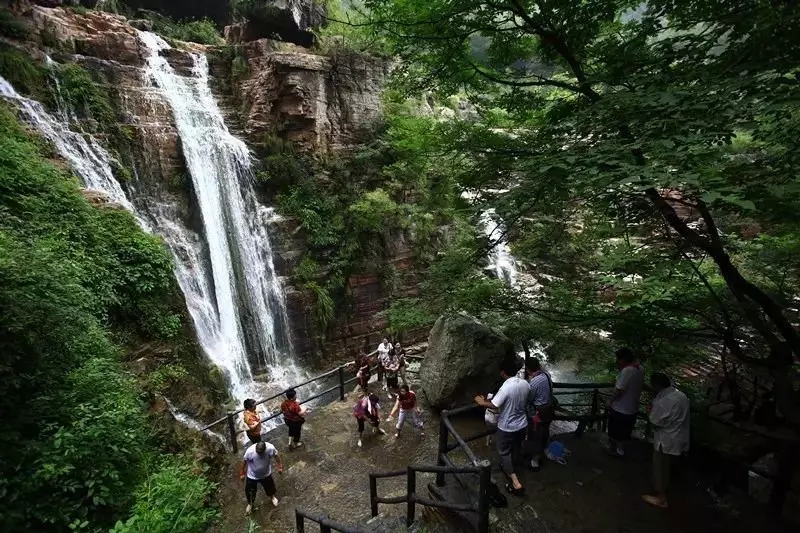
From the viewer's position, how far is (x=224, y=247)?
47.2 feet

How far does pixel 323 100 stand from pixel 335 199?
170 inches

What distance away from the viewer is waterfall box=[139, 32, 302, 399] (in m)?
13.0

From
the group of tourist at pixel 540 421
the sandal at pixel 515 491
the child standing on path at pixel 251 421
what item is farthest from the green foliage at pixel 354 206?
the sandal at pixel 515 491

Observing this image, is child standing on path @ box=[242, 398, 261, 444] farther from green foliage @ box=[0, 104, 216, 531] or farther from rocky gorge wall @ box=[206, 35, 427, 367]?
rocky gorge wall @ box=[206, 35, 427, 367]

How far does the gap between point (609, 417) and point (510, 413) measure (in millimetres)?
1834

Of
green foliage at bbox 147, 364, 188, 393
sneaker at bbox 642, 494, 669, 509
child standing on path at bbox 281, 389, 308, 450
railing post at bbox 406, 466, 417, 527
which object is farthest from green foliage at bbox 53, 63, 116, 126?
sneaker at bbox 642, 494, 669, 509

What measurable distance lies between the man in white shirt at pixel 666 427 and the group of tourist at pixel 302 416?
423 centimetres

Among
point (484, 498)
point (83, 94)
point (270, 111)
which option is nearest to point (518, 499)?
point (484, 498)

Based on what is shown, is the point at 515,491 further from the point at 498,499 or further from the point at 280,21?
the point at 280,21

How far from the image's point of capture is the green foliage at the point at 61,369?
4.29 m

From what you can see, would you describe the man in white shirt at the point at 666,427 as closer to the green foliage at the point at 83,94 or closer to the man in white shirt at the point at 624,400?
the man in white shirt at the point at 624,400

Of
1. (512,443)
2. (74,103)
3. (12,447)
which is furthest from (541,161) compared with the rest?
(74,103)

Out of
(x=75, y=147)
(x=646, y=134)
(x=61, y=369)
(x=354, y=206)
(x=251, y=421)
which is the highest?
(x=75, y=147)

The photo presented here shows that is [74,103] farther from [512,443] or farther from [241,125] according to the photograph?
[512,443]
